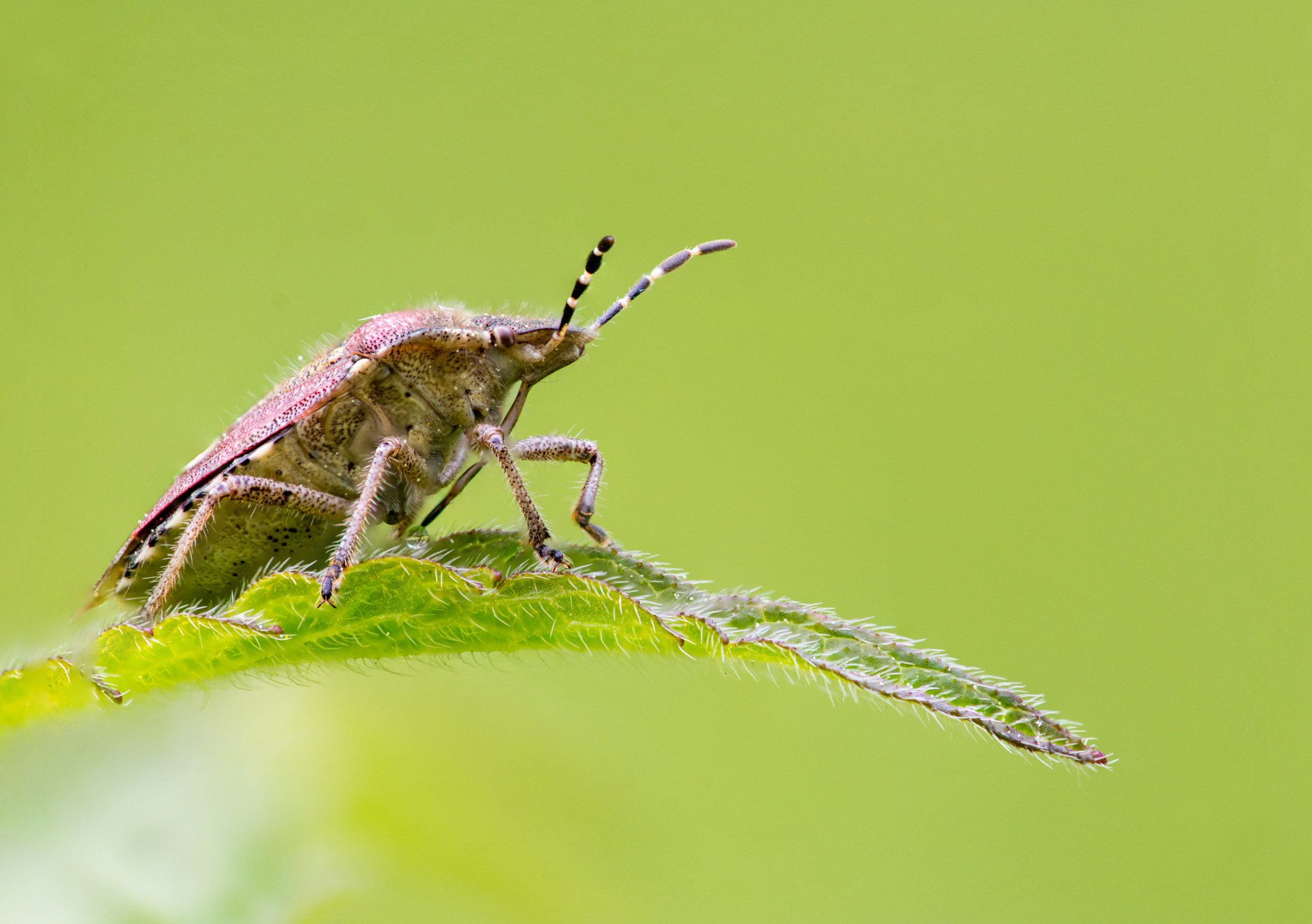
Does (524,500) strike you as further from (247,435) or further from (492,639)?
(247,435)

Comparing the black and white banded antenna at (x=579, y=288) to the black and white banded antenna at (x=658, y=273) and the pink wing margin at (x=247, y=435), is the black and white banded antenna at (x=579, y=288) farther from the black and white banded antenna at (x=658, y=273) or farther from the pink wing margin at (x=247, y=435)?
the pink wing margin at (x=247, y=435)

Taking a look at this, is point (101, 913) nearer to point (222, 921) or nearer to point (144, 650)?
point (222, 921)

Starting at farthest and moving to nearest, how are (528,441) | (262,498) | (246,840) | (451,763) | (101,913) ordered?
(528,441) < (262,498) < (451,763) < (246,840) < (101,913)

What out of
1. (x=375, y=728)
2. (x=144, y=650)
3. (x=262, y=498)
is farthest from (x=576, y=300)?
(x=144, y=650)

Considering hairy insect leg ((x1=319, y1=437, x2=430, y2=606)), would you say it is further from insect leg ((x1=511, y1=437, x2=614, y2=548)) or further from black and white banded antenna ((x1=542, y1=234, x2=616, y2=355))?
black and white banded antenna ((x1=542, y1=234, x2=616, y2=355))

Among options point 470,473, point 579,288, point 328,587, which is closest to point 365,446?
point 470,473

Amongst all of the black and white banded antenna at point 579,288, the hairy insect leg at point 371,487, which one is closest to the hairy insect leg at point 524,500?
the hairy insect leg at point 371,487

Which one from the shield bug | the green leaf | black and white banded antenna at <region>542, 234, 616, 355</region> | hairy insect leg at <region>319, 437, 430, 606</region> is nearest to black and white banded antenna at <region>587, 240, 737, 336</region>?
the shield bug
